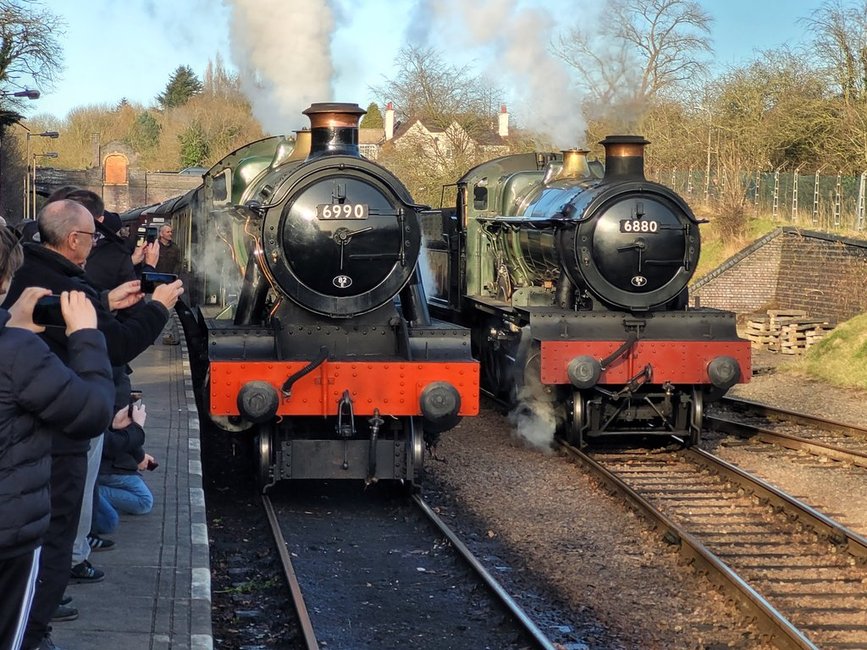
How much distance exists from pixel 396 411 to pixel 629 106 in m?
9.82

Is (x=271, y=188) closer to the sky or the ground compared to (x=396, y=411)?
closer to the sky

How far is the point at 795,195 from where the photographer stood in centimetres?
2669

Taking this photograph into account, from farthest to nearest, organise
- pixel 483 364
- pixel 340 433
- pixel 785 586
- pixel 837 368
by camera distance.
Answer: pixel 837 368
pixel 483 364
pixel 340 433
pixel 785 586

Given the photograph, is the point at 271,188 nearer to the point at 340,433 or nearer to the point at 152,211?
the point at 340,433

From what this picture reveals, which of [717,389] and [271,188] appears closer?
[271,188]

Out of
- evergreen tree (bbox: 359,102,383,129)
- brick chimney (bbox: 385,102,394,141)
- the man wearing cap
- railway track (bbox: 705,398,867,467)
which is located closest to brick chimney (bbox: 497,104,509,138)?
brick chimney (bbox: 385,102,394,141)

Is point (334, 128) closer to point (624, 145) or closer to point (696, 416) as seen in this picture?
point (624, 145)

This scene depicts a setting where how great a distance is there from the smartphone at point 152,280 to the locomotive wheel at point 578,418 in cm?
601

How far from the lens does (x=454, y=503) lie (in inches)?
329

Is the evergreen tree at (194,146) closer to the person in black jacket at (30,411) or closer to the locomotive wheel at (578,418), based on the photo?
the locomotive wheel at (578,418)

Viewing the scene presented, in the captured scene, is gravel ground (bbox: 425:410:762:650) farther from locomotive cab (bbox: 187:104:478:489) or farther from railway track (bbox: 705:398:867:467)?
railway track (bbox: 705:398:867:467)

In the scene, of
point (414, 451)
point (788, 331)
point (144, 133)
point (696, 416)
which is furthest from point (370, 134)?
point (414, 451)

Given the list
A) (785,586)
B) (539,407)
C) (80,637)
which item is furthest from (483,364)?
(80,637)

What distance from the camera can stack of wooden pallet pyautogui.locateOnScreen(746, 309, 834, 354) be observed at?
1997 cm
